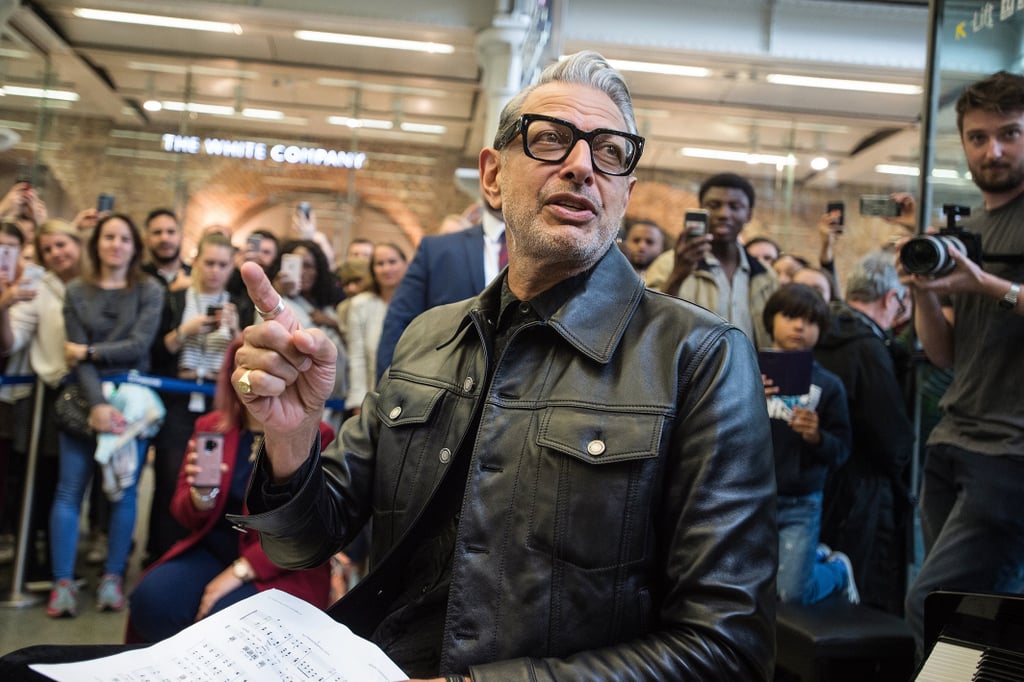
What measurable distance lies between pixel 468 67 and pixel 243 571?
25.5 feet

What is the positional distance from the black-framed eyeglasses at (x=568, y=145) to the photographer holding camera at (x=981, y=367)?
1.11m

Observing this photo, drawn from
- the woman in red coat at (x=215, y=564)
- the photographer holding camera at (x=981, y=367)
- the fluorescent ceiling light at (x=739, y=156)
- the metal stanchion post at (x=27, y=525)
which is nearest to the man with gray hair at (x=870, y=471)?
the photographer holding camera at (x=981, y=367)

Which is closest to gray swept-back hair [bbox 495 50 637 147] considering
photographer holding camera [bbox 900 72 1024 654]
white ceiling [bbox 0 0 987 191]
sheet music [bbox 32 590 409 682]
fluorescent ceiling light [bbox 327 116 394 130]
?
sheet music [bbox 32 590 409 682]

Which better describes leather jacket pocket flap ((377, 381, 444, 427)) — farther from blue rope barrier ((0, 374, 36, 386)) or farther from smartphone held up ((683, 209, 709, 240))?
blue rope barrier ((0, 374, 36, 386))

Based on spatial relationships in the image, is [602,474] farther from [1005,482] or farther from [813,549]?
[813,549]

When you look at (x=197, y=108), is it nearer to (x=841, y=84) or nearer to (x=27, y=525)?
(x=27, y=525)

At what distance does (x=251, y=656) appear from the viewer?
4.01ft

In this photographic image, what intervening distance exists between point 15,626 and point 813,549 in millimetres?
3390

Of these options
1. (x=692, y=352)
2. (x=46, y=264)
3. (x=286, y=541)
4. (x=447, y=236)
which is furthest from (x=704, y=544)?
(x=46, y=264)

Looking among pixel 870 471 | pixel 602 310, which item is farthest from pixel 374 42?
pixel 602 310

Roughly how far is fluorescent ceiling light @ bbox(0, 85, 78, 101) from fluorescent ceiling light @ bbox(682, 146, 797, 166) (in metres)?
7.23

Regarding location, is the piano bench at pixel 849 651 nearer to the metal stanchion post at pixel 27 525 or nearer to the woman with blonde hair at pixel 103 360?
the woman with blonde hair at pixel 103 360

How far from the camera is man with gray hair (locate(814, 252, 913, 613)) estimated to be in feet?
11.6

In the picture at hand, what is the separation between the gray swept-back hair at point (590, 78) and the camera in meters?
1.60
